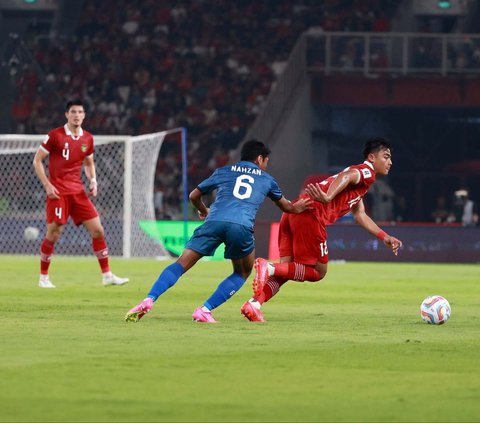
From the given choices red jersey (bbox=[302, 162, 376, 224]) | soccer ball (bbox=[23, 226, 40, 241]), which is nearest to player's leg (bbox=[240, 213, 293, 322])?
red jersey (bbox=[302, 162, 376, 224])

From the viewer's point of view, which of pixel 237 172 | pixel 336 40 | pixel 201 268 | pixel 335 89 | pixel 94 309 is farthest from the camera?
pixel 335 89

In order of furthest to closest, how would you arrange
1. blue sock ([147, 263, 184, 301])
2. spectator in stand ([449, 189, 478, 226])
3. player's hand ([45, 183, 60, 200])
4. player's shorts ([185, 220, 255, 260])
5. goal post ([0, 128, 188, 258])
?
spectator in stand ([449, 189, 478, 226]), goal post ([0, 128, 188, 258]), player's hand ([45, 183, 60, 200]), player's shorts ([185, 220, 255, 260]), blue sock ([147, 263, 184, 301])

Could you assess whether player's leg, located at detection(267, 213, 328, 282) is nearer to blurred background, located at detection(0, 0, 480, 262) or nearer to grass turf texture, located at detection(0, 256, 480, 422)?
grass turf texture, located at detection(0, 256, 480, 422)

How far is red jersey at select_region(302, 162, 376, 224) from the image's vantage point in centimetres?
1231

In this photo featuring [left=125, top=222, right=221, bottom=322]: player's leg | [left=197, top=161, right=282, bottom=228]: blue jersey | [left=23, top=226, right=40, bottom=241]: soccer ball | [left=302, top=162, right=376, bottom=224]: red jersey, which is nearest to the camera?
[left=125, top=222, right=221, bottom=322]: player's leg

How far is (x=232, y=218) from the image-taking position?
11398mm

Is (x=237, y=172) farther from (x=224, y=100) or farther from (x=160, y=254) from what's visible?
(x=224, y=100)

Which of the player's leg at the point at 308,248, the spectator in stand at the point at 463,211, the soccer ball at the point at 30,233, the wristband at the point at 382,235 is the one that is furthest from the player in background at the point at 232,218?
the spectator in stand at the point at 463,211

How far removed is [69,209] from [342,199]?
5.38 metres

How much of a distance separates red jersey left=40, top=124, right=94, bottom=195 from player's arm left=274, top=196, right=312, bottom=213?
17.7ft

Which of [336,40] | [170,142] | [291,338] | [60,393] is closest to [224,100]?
[170,142]

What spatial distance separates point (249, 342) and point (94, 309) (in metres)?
3.66

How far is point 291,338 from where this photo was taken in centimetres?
1016

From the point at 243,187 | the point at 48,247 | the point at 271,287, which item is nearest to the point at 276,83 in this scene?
the point at 48,247
